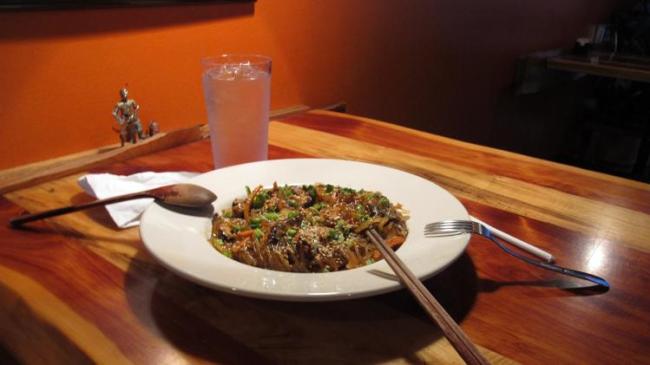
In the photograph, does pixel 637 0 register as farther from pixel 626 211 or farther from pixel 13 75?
pixel 13 75

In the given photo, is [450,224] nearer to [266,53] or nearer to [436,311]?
[436,311]

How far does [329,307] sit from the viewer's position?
2.25 feet

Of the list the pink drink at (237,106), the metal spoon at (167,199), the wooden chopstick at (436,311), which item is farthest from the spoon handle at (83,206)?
the wooden chopstick at (436,311)

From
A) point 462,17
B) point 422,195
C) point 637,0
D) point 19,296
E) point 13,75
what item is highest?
point 637,0

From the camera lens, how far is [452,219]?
799 mm

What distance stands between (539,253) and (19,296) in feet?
2.63

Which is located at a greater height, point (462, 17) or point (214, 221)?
point (462, 17)

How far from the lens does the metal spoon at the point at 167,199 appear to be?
0.84 m

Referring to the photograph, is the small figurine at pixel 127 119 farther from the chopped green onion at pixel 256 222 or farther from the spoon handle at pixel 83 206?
the chopped green onion at pixel 256 222

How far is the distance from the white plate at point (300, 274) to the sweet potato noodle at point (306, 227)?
0.11 feet

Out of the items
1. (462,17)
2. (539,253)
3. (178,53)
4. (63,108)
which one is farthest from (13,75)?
(462,17)

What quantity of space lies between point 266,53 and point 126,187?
3.68ft

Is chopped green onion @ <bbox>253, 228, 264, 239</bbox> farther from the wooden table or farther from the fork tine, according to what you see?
the fork tine

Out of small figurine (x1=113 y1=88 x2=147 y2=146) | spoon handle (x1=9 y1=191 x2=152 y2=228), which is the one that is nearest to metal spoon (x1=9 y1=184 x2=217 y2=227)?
spoon handle (x1=9 y1=191 x2=152 y2=228)
